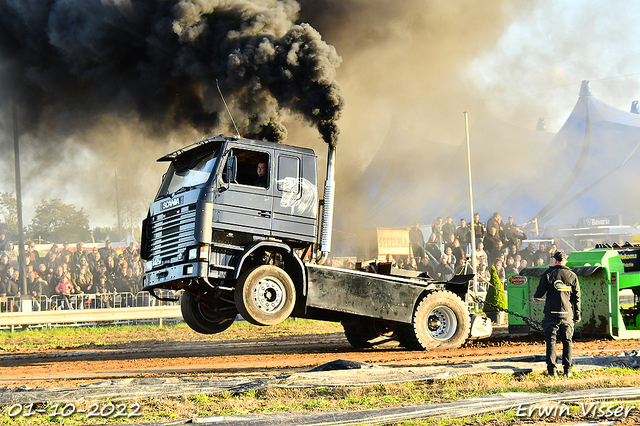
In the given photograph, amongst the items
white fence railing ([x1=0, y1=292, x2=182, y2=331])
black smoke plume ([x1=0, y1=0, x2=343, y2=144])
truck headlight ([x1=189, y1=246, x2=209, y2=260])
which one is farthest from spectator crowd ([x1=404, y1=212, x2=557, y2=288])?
truck headlight ([x1=189, y1=246, x2=209, y2=260])

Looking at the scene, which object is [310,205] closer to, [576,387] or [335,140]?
[335,140]

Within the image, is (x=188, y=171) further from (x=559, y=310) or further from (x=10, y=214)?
(x=10, y=214)

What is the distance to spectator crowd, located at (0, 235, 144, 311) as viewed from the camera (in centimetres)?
1794

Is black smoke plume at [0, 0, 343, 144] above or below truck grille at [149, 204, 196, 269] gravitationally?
above

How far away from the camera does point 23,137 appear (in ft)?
51.7

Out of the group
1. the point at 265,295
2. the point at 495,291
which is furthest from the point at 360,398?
the point at 495,291

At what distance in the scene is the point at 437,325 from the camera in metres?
10.6

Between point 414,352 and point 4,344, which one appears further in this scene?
point 4,344

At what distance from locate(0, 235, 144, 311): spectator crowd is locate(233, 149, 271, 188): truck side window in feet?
34.9

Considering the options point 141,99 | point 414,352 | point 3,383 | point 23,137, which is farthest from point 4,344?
point 414,352

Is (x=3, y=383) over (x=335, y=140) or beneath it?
beneath

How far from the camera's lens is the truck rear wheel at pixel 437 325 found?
1007cm

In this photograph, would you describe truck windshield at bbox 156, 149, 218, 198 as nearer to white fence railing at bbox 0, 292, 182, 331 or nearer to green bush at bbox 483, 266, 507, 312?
white fence railing at bbox 0, 292, 182, 331

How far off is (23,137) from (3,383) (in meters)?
10.0
